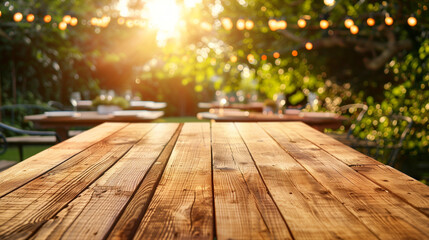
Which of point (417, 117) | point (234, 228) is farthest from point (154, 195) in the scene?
point (417, 117)

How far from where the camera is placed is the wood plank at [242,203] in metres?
0.78

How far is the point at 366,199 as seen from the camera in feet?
3.25

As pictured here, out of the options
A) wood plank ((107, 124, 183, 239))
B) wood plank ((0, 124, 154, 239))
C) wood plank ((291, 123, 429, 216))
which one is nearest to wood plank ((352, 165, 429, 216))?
wood plank ((291, 123, 429, 216))

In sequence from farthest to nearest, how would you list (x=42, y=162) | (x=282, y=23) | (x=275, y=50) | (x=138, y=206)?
(x=275, y=50)
(x=282, y=23)
(x=42, y=162)
(x=138, y=206)

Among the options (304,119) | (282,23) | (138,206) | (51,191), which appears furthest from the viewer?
(282,23)

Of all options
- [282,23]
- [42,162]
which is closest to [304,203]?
[42,162]

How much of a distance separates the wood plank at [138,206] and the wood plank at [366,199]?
458 millimetres

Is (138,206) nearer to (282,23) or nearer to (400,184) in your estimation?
(400,184)

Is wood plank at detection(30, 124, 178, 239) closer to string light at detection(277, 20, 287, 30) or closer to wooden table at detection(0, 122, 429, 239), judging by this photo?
wooden table at detection(0, 122, 429, 239)

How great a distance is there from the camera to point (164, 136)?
2062mm

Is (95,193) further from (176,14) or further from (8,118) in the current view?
(8,118)

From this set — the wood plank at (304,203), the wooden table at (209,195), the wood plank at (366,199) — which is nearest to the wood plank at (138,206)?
the wooden table at (209,195)

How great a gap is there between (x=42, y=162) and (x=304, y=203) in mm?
927

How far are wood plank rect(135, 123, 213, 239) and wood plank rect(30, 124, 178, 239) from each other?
0.24 ft
